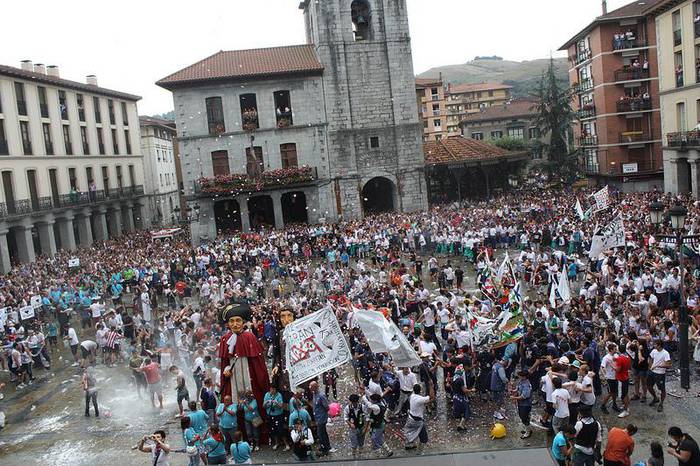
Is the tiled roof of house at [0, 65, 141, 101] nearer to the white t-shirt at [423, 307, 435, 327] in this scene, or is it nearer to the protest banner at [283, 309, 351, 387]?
the white t-shirt at [423, 307, 435, 327]

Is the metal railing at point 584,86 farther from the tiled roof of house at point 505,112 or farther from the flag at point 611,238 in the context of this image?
→ the flag at point 611,238

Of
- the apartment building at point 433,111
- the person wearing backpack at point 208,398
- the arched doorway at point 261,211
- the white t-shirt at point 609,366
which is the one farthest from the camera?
the apartment building at point 433,111

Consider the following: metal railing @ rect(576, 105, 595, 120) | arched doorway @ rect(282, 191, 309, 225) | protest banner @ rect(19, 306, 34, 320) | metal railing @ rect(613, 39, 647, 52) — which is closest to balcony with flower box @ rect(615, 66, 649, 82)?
metal railing @ rect(613, 39, 647, 52)

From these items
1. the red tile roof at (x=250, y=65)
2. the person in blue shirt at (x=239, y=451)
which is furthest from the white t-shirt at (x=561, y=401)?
the red tile roof at (x=250, y=65)

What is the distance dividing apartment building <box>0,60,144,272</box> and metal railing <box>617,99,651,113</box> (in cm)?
4185

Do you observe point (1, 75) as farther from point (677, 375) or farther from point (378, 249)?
point (677, 375)

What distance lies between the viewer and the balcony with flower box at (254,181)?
40.2 m

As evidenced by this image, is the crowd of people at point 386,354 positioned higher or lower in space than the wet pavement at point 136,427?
higher

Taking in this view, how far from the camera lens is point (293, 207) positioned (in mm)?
45594

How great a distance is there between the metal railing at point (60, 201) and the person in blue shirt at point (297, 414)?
1343 inches

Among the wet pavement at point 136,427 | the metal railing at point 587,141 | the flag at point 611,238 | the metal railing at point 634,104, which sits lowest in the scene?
the wet pavement at point 136,427

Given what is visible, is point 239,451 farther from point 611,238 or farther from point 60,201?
point 60,201

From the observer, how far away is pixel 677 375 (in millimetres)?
13852

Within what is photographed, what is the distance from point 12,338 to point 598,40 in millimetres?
45260
